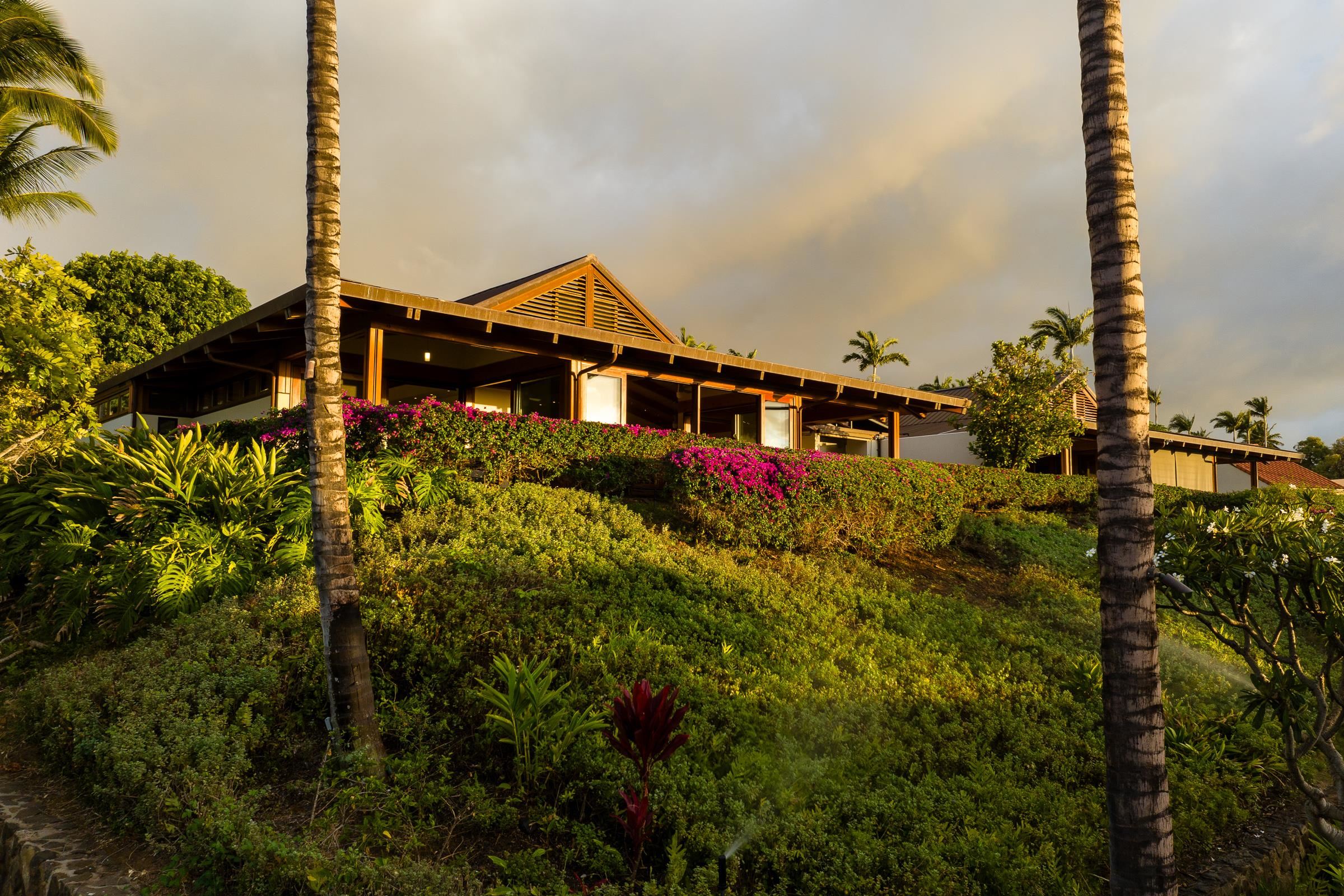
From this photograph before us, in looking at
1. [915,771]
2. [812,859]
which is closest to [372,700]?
[812,859]

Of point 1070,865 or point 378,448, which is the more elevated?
point 378,448

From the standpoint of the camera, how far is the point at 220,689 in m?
5.57

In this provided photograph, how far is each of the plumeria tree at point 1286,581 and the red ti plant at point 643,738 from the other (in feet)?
10.1

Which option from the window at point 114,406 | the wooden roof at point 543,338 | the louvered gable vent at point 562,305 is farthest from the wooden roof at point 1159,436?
the window at point 114,406

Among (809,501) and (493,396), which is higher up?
(493,396)

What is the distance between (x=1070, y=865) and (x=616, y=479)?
845cm

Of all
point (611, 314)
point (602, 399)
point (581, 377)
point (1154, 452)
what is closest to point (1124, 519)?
point (581, 377)

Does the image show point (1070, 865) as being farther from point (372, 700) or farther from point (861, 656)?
point (372, 700)

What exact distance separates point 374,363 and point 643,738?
10.1 m

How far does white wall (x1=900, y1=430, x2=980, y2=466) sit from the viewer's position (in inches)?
1201

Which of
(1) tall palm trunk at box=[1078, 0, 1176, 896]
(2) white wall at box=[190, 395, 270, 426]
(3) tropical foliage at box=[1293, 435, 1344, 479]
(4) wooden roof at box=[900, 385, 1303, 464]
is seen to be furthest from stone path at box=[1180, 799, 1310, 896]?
(3) tropical foliage at box=[1293, 435, 1344, 479]

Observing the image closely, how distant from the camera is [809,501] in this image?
11.2 m

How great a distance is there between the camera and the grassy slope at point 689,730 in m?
4.36

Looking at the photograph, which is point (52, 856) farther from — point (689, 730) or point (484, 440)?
point (484, 440)
